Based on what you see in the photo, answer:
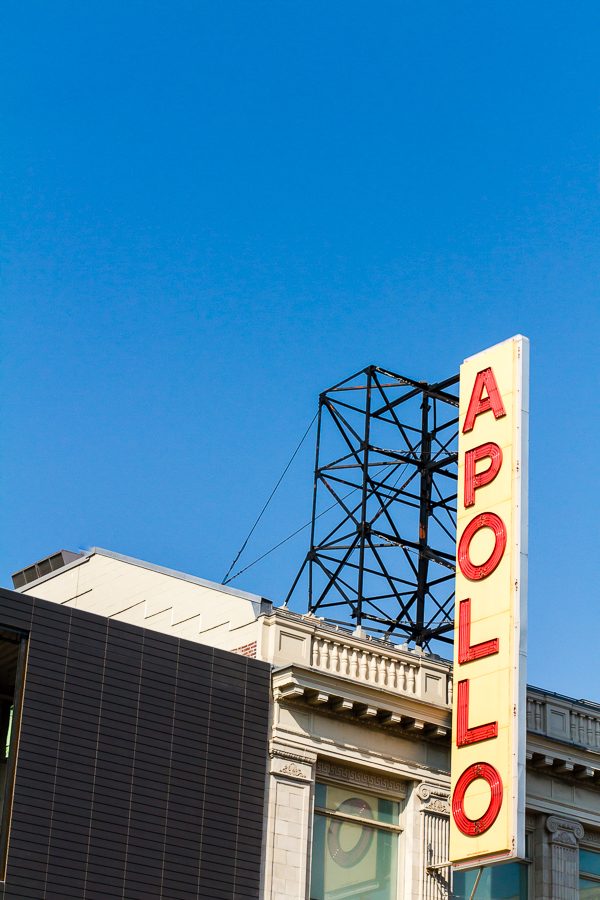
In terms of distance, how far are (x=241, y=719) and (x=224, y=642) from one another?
9.01 ft

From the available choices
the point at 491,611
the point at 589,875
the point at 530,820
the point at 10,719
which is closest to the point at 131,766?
the point at 10,719

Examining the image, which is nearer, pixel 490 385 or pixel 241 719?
pixel 241 719

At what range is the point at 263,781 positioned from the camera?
106 ft

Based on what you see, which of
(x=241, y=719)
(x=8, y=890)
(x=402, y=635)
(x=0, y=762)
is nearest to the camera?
(x=8, y=890)

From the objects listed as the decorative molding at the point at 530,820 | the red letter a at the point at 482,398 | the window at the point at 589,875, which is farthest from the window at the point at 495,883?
the red letter a at the point at 482,398

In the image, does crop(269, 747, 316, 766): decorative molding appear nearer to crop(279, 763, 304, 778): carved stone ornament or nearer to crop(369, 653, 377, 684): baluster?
crop(279, 763, 304, 778): carved stone ornament

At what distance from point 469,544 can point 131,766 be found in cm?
925

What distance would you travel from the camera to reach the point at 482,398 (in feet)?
119

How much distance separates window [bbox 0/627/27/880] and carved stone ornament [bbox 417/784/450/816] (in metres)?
9.08

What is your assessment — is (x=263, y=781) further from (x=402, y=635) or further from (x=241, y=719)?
(x=402, y=635)

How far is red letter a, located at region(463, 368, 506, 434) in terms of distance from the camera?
35.8m

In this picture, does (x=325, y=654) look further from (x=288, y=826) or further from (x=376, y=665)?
(x=288, y=826)

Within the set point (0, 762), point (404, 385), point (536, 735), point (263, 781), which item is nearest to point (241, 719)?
point (263, 781)

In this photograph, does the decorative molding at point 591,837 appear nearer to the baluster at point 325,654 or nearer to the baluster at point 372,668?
the baluster at point 372,668
